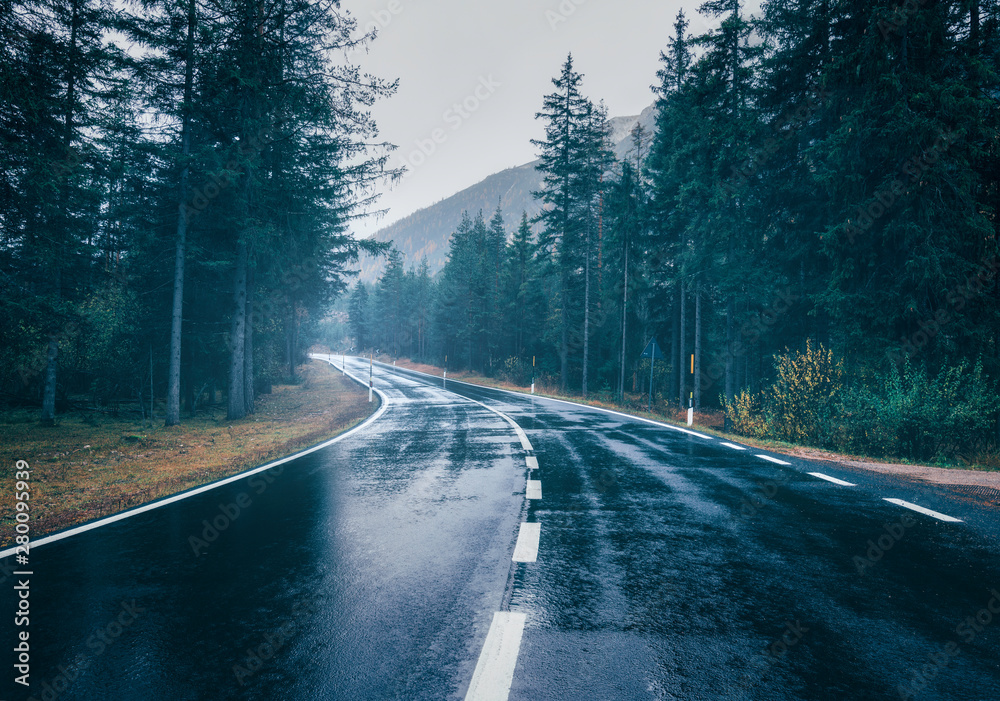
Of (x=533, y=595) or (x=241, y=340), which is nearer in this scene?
(x=533, y=595)

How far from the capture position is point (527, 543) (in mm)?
5023

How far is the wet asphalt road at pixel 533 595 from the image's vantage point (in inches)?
109

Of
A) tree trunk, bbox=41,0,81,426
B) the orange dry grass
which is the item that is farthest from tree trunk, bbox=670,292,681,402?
tree trunk, bbox=41,0,81,426

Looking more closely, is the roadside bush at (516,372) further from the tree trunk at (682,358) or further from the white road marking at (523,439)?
the white road marking at (523,439)

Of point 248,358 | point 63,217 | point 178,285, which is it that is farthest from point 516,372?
point 63,217

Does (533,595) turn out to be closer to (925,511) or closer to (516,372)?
(925,511)

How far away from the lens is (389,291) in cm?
9550

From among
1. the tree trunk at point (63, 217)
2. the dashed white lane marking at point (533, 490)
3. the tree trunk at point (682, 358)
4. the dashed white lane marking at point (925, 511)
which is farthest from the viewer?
the tree trunk at point (682, 358)

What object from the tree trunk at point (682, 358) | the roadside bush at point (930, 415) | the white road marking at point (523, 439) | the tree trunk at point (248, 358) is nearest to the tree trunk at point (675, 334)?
the tree trunk at point (682, 358)

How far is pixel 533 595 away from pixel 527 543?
120 centimetres

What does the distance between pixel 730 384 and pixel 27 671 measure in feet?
A: 73.6

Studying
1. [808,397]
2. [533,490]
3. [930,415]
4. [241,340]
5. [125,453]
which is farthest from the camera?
[241,340]

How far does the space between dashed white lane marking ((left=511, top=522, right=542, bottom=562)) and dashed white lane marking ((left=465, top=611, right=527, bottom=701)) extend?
1.11 m

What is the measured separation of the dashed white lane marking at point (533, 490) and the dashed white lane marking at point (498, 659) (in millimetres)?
3437
